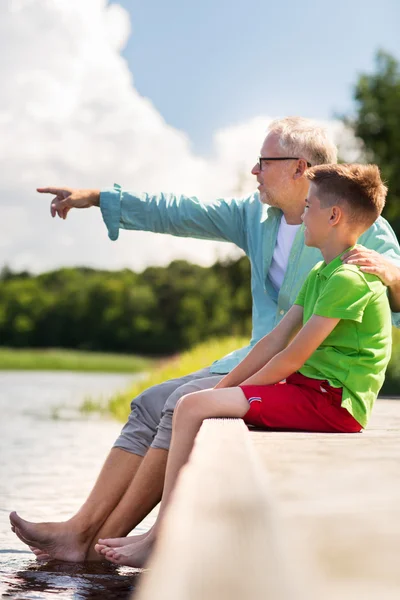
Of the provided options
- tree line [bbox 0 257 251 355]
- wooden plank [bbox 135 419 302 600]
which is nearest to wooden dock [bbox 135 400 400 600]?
wooden plank [bbox 135 419 302 600]

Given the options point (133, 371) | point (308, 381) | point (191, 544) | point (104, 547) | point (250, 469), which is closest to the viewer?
point (191, 544)

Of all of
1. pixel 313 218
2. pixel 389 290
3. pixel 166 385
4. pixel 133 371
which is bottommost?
pixel 133 371

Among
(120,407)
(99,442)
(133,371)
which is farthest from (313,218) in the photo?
(133,371)

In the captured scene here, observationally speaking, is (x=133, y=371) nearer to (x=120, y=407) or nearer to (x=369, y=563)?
(x=120, y=407)

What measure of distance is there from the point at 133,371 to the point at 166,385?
44270mm

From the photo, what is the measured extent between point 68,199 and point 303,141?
36.5 inches

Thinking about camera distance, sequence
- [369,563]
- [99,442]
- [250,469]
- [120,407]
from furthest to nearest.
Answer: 1. [120,407]
2. [99,442]
3. [250,469]
4. [369,563]

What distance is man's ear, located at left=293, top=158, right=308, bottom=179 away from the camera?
349 cm

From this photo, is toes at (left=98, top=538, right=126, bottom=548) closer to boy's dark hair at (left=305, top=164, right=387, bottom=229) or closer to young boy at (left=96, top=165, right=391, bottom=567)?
young boy at (left=96, top=165, right=391, bottom=567)

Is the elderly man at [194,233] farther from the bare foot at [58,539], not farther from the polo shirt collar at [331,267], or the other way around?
the polo shirt collar at [331,267]

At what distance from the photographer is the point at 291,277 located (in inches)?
140

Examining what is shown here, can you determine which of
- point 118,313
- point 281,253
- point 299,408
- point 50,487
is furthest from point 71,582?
point 118,313

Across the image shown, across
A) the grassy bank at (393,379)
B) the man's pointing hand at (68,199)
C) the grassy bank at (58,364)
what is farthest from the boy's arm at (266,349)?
the grassy bank at (58,364)

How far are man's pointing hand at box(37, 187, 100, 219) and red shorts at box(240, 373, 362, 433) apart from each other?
1272mm
